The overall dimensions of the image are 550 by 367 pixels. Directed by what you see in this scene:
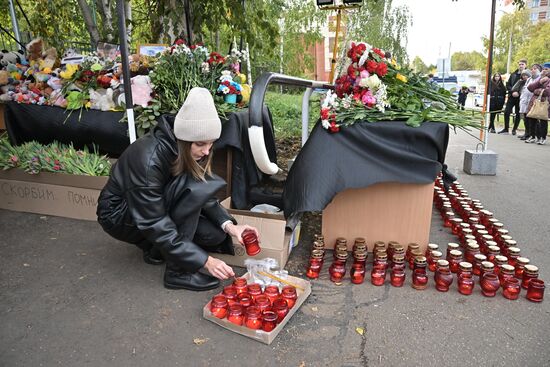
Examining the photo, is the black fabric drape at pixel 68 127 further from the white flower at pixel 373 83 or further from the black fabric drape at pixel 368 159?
the white flower at pixel 373 83

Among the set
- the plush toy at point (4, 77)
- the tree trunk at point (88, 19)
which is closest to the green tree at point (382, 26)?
the tree trunk at point (88, 19)

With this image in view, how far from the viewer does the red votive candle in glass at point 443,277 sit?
8.31 feet

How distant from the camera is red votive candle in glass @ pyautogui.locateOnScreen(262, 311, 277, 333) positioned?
6.73 feet

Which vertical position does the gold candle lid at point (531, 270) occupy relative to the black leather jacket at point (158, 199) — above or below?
below

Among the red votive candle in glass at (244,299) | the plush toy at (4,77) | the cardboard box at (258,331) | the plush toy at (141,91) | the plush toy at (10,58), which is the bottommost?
the cardboard box at (258,331)

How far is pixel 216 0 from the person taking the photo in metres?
5.59

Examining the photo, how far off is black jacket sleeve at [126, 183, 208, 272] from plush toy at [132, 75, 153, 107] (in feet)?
6.83

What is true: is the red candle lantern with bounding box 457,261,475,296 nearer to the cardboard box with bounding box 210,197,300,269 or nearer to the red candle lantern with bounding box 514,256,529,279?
the red candle lantern with bounding box 514,256,529,279

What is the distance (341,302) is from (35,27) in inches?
349

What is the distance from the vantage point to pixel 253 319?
2076 millimetres

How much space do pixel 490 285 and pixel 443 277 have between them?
0.27m

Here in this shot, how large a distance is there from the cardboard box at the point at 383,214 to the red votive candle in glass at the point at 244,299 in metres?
1.05

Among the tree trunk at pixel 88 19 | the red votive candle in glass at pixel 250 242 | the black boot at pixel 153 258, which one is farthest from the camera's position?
the tree trunk at pixel 88 19

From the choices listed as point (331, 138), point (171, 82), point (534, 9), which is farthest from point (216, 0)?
point (534, 9)
